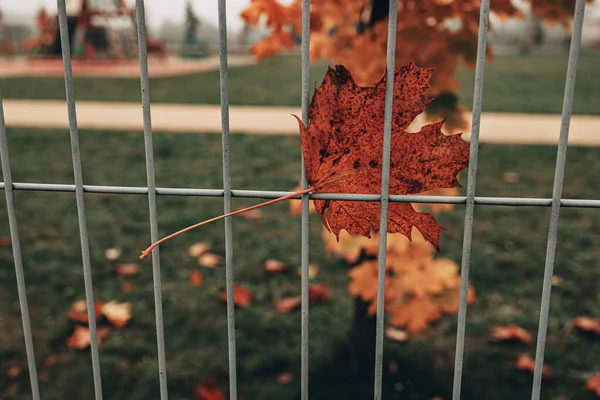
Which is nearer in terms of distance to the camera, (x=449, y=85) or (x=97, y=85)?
(x=449, y=85)

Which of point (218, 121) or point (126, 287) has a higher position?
point (218, 121)

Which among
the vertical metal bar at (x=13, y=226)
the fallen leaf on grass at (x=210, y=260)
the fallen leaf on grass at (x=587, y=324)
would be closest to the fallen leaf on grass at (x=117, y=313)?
the fallen leaf on grass at (x=210, y=260)

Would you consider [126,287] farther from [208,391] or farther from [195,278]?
[208,391]

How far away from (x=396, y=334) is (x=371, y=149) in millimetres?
1727

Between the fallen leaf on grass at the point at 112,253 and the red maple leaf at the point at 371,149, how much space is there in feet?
8.29

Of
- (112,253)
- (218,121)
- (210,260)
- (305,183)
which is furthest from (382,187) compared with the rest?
(218,121)

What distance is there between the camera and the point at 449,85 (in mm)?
1913

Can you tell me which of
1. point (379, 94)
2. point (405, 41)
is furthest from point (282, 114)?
point (379, 94)

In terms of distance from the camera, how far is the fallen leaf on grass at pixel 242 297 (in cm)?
278

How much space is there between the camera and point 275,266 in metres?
3.18

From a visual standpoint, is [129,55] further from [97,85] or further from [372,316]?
[372,316]

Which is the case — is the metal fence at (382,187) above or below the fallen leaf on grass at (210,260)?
above

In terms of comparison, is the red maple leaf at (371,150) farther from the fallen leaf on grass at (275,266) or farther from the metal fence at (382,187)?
the fallen leaf on grass at (275,266)

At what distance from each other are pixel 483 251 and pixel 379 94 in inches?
107
